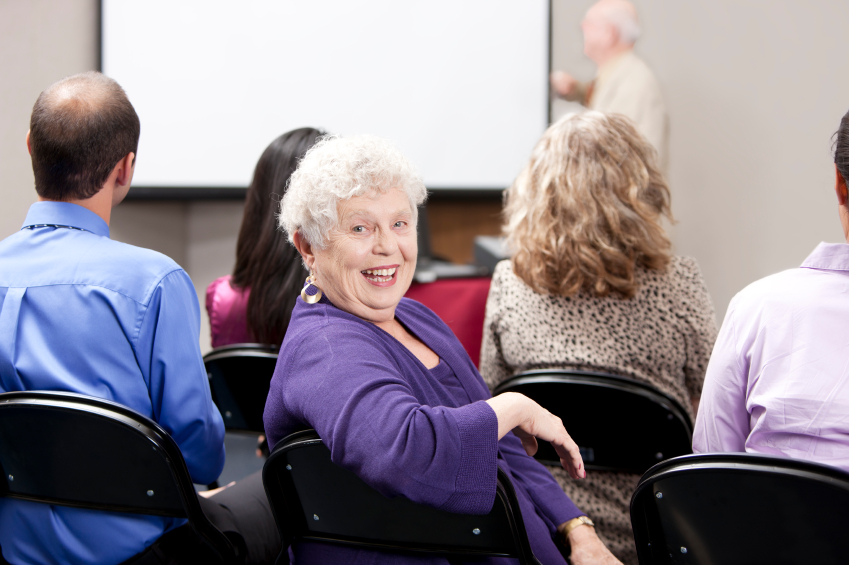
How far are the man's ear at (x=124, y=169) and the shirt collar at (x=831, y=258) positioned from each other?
1.20 meters

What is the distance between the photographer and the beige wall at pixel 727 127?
3.21 metres

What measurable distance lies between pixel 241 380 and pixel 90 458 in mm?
566

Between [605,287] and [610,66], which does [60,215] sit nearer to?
[605,287]

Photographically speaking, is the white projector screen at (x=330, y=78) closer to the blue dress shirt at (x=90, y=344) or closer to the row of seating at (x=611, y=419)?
the blue dress shirt at (x=90, y=344)

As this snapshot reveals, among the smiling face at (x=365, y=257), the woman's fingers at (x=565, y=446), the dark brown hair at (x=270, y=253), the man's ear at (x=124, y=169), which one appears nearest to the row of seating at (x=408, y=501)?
the woman's fingers at (x=565, y=446)

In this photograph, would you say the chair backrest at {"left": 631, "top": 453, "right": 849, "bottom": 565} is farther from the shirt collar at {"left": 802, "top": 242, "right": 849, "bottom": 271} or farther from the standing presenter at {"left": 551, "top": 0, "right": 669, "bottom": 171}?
the standing presenter at {"left": 551, "top": 0, "right": 669, "bottom": 171}

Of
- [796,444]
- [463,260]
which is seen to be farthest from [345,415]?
[463,260]

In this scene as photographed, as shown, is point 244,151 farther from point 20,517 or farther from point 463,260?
point 20,517

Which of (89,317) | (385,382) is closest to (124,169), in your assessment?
(89,317)

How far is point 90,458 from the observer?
102 cm

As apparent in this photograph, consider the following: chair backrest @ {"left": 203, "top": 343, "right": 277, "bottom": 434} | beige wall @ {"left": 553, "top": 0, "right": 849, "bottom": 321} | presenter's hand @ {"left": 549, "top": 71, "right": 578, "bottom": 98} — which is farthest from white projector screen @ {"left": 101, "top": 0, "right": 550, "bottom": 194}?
chair backrest @ {"left": 203, "top": 343, "right": 277, "bottom": 434}

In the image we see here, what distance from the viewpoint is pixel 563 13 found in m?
3.68

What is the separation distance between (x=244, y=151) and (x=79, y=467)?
247 cm

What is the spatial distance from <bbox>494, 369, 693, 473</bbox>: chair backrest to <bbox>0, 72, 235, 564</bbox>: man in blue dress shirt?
63 centimetres
